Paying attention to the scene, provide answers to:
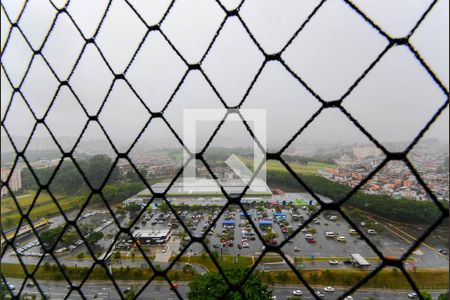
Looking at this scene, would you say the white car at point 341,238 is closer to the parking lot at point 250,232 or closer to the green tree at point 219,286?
the parking lot at point 250,232

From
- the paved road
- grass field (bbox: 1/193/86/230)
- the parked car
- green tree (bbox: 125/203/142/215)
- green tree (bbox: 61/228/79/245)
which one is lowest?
the paved road

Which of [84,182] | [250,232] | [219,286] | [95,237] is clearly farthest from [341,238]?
[84,182]

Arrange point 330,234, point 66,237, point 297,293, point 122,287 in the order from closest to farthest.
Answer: point 330,234
point 297,293
point 66,237
point 122,287

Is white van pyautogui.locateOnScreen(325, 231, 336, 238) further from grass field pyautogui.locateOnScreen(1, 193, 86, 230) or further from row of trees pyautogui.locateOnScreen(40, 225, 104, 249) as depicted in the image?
grass field pyautogui.locateOnScreen(1, 193, 86, 230)

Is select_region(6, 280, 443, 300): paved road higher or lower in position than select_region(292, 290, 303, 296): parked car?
lower

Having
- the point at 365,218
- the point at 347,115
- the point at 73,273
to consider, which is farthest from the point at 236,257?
the point at 347,115

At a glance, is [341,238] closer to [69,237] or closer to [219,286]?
[219,286]

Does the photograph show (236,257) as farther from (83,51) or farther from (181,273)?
(83,51)

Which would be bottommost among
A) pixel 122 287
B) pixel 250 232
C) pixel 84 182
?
pixel 122 287

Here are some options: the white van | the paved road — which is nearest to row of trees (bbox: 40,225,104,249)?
the paved road

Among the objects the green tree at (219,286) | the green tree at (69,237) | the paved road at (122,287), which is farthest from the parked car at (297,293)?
the green tree at (69,237)

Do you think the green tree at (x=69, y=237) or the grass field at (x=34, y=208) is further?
the green tree at (x=69, y=237)
